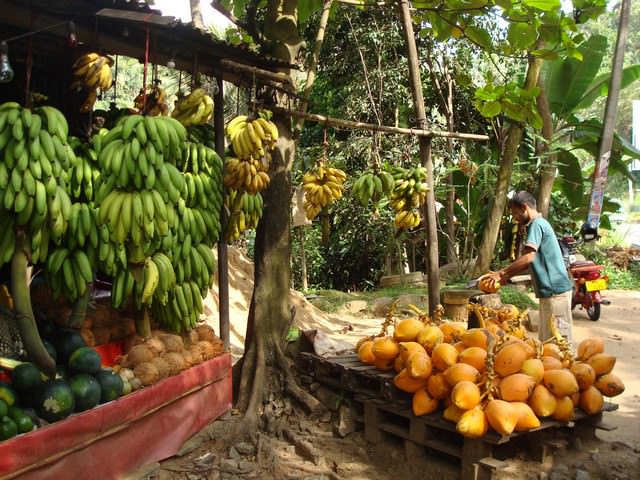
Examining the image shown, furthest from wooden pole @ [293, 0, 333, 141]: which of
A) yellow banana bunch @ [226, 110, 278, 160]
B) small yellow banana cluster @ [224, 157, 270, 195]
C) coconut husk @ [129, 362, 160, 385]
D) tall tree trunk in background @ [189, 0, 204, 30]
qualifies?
coconut husk @ [129, 362, 160, 385]

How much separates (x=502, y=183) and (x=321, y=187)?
5.52 m

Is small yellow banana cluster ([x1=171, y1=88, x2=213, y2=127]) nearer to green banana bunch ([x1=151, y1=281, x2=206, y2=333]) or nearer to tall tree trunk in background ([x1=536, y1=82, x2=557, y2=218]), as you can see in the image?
green banana bunch ([x1=151, y1=281, x2=206, y2=333])

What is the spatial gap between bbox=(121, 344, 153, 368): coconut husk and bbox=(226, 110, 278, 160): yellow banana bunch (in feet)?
4.90

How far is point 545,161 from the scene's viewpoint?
1048 centimetres

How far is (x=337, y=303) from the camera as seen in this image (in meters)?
10.3

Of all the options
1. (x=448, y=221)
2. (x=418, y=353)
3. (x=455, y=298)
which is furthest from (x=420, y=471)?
(x=448, y=221)

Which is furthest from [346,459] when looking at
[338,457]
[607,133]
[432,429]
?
[607,133]

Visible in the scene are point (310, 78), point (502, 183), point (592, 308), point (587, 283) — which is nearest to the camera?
point (310, 78)

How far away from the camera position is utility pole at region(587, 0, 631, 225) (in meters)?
9.05

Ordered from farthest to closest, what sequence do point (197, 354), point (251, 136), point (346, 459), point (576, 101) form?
point (576, 101) → point (197, 354) → point (251, 136) → point (346, 459)

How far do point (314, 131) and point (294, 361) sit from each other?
8320 millimetres

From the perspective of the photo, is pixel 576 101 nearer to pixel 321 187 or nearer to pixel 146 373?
pixel 321 187

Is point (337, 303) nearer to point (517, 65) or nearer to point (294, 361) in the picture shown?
point (294, 361)

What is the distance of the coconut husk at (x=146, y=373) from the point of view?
379cm
